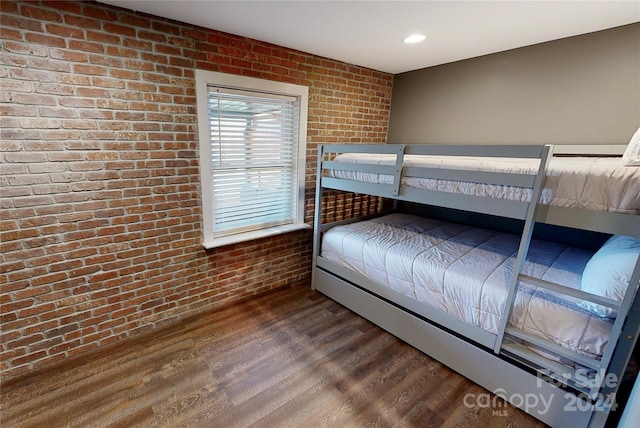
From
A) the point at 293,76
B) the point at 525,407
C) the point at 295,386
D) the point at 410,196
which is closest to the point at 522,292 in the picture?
the point at 525,407

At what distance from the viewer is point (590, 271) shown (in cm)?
156

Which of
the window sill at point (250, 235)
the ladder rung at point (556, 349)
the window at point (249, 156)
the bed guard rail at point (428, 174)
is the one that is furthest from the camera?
the window sill at point (250, 235)

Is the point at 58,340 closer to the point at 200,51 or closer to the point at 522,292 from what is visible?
the point at 200,51

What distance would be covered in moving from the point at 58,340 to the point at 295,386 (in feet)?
5.36

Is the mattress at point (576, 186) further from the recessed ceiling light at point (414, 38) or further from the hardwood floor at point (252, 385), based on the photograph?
the hardwood floor at point (252, 385)

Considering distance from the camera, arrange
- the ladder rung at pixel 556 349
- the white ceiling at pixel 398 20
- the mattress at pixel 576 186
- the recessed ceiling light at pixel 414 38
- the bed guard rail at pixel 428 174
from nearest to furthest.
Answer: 1. the mattress at pixel 576 186
2. the ladder rung at pixel 556 349
3. the bed guard rail at pixel 428 174
4. the white ceiling at pixel 398 20
5. the recessed ceiling light at pixel 414 38

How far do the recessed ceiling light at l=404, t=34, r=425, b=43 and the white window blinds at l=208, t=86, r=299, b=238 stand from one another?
1067 millimetres

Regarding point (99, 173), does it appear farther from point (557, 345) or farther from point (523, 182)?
point (557, 345)

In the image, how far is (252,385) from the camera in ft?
5.97

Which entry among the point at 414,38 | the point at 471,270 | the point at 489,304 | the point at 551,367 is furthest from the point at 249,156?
the point at 551,367

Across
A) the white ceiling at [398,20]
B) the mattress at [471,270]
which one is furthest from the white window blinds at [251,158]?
the mattress at [471,270]

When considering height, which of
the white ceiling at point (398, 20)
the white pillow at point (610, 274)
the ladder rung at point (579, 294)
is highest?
the white ceiling at point (398, 20)

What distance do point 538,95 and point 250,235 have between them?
2786 millimetres

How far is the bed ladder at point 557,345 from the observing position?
52.2 inches
